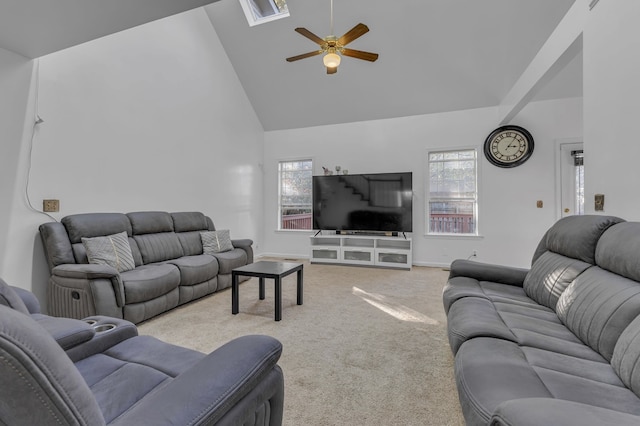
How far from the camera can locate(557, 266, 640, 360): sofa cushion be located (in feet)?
4.38

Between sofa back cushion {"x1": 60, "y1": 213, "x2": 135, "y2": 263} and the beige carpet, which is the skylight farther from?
the beige carpet

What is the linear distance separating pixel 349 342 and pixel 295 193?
14.7 ft

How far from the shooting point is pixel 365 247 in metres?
5.63

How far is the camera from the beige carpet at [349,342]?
1683 millimetres

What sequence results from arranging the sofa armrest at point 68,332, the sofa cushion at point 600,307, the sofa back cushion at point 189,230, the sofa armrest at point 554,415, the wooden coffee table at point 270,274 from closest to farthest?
the sofa armrest at point 554,415
the sofa armrest at point 68,332
the sofa cushion at point 600,307
the wooden coffee table at point 270,274
the sofa back cushion at point 189,230

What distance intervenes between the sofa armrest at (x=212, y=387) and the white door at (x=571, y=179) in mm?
5535

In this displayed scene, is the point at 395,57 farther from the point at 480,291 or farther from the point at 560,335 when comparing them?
the point at 560,335

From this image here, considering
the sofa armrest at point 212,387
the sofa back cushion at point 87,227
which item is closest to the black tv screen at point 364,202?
the sofa back cushion at point 87,227

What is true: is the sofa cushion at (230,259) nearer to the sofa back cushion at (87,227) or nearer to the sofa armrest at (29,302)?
the sofa back cushion at (87,227)

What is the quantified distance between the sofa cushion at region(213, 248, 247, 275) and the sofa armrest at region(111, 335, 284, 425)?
2980 mm

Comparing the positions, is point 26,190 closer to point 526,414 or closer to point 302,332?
point 302,332

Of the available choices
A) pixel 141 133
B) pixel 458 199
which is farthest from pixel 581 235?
pixel 141 133

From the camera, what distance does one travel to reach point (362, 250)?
5590 mm

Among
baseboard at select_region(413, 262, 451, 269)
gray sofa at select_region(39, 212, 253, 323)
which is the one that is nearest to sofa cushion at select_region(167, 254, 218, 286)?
gray sofa at select_region(39, 212, 253, 323)
